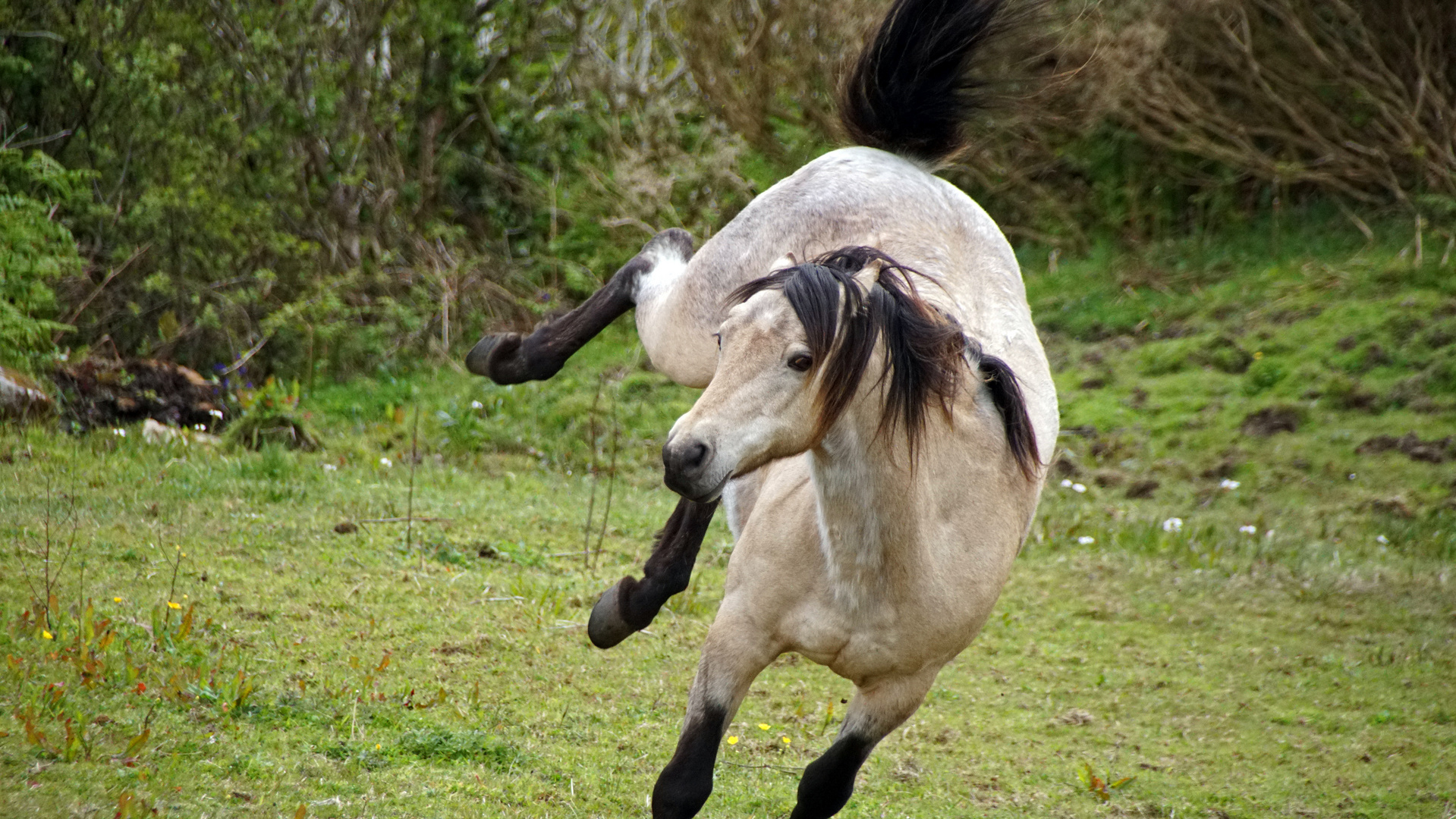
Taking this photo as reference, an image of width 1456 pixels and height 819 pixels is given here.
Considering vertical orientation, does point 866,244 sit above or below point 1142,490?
above

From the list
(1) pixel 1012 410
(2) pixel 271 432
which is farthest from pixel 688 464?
(2) pixel 271 432

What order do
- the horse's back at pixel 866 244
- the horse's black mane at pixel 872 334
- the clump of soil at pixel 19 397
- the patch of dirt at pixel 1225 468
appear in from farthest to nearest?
the patch of dirt at pixel 1225 468
the clump of soil at pixel 19 397
the horse's back at pixel 866 244
the horse's black mane at pixel 872 334

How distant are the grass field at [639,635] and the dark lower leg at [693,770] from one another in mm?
689

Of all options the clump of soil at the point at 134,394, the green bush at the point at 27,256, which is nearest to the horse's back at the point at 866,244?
the green bush at the point at 27,256

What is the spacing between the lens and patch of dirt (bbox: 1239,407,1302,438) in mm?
9477

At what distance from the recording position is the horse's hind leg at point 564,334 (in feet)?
15.1

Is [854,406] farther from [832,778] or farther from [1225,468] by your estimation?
[1225,468]

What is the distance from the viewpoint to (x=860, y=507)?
3.08 metres

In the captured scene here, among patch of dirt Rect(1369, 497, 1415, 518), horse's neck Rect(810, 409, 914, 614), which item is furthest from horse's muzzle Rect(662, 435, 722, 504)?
patch of dirt Rect(1369, 497, 1415, 518)

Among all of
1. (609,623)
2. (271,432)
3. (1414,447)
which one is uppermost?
(271,432)

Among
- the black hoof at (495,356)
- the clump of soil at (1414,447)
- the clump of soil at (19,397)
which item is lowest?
the clump of soil at (1414,447)

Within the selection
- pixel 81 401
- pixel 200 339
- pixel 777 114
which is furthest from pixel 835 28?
pixel 81 401

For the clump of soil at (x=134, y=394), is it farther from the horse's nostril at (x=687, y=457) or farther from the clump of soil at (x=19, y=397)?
the horse's nostril at (x=687, y=457)

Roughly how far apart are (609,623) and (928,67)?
234 cm
